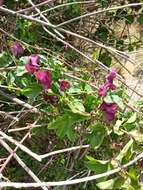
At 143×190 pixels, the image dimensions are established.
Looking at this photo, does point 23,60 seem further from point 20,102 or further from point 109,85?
point 109,85

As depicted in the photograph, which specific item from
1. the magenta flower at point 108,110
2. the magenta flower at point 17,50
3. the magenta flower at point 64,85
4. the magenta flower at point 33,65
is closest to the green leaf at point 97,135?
the magenta flower at point 108,110

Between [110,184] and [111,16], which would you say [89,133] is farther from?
[111,16]

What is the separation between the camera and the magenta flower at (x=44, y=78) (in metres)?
1.40

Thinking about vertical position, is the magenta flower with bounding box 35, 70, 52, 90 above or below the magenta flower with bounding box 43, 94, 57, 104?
above

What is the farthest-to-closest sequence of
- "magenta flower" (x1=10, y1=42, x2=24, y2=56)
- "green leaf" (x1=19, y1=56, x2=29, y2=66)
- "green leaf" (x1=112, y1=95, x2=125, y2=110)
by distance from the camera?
1. "magenta flower" (x1=10, y1=42, x2=24, y2=56)
2. "green leaf" (x1=19, y1=56, x2=29, y2=66)
3. "green leaf" (x1=112, y1=95, x2=125, y2=110)

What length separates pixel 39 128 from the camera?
1.54m

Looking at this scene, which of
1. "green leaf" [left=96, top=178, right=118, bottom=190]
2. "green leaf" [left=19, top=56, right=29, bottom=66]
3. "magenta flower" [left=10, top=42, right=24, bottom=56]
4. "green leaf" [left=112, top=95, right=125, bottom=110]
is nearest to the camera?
"green leaf" [left=96, top=178, right=118, bottom=190]

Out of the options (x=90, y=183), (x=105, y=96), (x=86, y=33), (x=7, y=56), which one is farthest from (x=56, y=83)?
(x=86, y=33)

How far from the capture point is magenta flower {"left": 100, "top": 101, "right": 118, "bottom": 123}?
1.38m

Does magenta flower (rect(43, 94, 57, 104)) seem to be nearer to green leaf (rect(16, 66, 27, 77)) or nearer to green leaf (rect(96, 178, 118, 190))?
green leaf (rect(16, 66, 27, 77))

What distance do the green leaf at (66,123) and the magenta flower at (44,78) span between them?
0.10m

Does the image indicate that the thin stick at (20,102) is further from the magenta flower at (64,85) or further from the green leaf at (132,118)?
the green leaf at (132,118)

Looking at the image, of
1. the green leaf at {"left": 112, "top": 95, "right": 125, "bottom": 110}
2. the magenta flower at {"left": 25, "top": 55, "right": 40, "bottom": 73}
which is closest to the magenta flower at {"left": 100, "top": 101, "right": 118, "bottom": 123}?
the green leaf at {"left": 112, "top": 95, "right": 125, "bottom": 110}

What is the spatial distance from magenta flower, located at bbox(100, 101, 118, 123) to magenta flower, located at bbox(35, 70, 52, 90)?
16 centimetres
